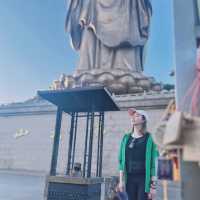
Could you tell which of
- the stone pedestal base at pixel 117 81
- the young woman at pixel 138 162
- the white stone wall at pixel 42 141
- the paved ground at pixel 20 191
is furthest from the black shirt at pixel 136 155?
the stone pedestal base at pixel 117 81

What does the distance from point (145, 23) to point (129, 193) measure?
11486 millimetres

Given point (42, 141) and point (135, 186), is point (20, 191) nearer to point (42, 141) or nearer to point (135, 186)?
point (135, 186)

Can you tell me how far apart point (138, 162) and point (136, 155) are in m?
0.06

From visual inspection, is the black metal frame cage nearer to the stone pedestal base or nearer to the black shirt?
the black shirt

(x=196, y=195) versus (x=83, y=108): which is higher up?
(x=83, y=108)

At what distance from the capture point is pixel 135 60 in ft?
40.1

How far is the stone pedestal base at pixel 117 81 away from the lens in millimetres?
10680

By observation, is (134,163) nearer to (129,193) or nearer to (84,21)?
(129,193)

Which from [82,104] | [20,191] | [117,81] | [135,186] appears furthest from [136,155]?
[117,81]

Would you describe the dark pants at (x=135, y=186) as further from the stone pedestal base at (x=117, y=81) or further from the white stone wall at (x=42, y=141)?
the stone pedestal base at (x=117, y=81)

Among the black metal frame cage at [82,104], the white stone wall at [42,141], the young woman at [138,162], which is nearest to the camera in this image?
the young woman at [138,162]

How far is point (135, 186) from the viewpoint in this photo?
86.4 inches

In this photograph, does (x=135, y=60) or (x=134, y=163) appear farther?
(x=135, y=60)

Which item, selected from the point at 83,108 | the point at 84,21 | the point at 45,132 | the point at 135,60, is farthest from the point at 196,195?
the point at 84,21
